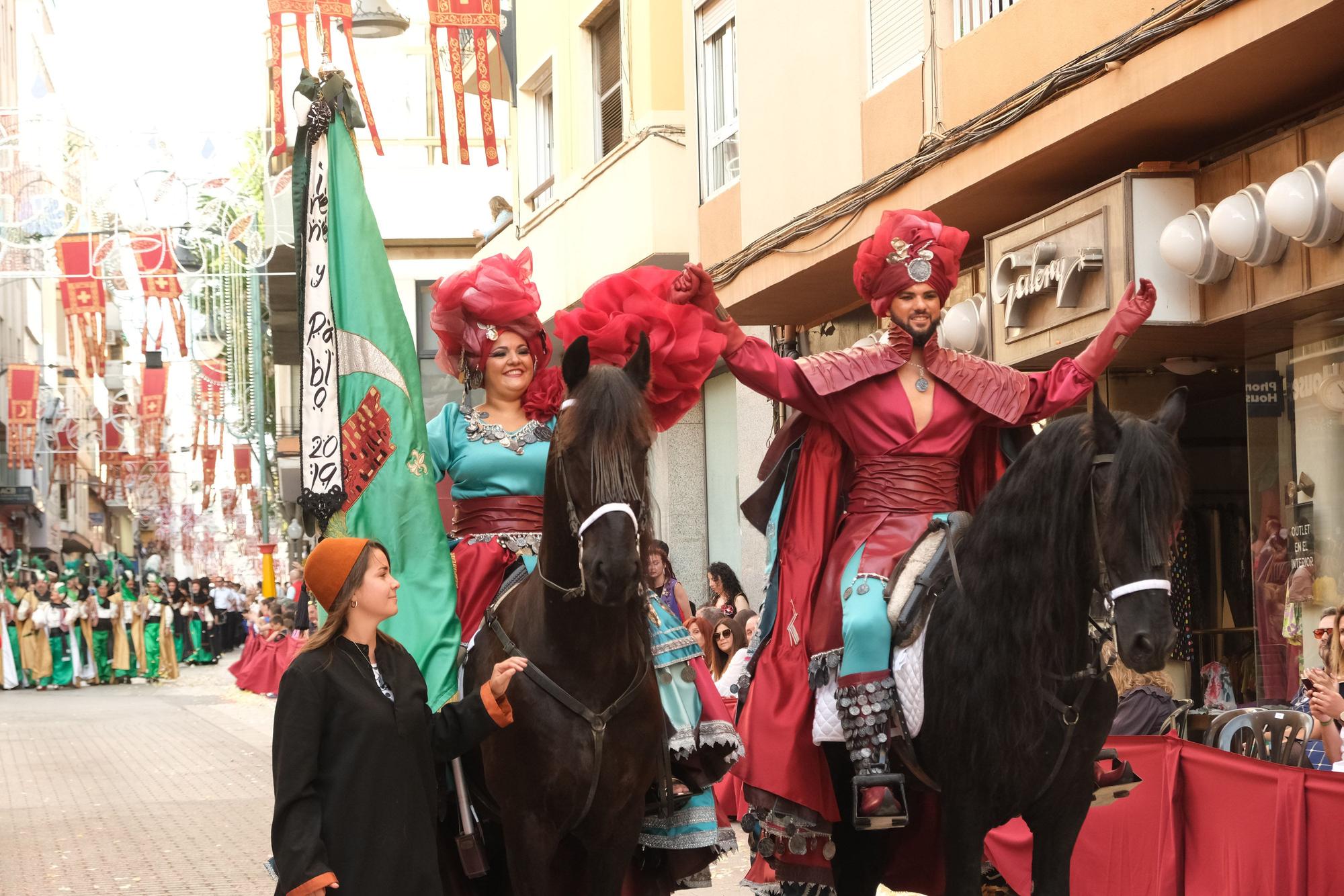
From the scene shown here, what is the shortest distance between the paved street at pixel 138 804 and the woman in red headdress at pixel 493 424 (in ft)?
12.5

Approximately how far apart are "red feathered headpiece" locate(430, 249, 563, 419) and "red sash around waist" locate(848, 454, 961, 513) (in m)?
1.18

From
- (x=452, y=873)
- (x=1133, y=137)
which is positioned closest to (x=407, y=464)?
(x=452, y=873)

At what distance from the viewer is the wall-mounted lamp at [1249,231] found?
945 centimetres

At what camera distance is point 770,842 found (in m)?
6.53

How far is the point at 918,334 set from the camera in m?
6.57

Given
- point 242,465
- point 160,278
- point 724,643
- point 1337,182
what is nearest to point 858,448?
point 1337,182

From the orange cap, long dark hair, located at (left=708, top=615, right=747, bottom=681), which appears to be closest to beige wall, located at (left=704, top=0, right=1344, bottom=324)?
long dark hair, located at (left=708, top=615, right=747, bottom=681)

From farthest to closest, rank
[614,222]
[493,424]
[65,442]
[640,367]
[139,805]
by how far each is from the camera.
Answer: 1. [65,442]
2. [614,222]
3. [139,805]
4. [493,424]
5. [640,367]

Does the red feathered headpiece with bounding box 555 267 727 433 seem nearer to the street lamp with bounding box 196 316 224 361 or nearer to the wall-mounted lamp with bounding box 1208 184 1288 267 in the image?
the wall-mounted lamp with bounding box 1208 184 1288 267

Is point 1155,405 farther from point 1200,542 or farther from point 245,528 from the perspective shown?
point 245,528

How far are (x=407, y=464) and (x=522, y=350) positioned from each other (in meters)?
0.67

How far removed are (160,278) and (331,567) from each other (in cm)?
2160

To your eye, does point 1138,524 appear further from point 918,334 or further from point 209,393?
point 209,393

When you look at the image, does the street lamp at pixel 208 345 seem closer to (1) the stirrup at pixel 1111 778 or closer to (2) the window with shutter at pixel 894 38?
(2) the window with shutter at pixel 894 38
